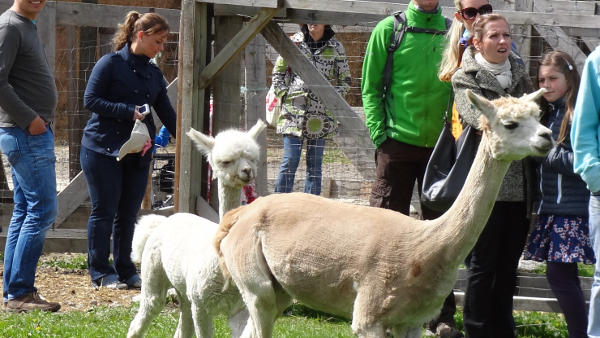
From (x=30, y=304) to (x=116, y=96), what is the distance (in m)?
1.82

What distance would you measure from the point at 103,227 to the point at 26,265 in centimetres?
104

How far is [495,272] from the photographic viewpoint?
5.17 meters

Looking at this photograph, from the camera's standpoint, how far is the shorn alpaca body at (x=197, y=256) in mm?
4988

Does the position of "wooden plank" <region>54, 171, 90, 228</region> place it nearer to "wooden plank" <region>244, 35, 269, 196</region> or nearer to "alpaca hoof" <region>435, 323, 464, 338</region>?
"wooden plank" <region>244, 35, 269, 196</region>

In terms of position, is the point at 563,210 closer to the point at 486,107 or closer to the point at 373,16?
the point at 486,107

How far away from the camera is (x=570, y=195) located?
17.5ft

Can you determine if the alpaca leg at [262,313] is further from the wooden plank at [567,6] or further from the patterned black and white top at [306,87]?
the patterned black and white top at [306,87]

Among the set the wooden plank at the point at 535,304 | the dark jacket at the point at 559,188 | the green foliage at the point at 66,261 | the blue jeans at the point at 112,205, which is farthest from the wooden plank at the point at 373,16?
the green foliage at the point at 66,261

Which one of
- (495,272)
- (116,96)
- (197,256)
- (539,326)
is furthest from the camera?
(116,96)

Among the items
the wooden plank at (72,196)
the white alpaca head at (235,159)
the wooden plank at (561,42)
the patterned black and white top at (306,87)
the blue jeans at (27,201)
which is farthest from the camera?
the patterned black and white top at (306,87)

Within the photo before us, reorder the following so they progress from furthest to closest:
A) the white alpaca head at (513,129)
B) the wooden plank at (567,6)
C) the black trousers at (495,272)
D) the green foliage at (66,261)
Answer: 1. the green foliage at (66,261)
2. the wooden plank at (567,6)
3. the black trousers at (495,272)
4. the white alpaca head at (513,129)

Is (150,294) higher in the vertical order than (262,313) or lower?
lower

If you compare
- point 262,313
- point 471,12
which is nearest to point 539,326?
point 471,12

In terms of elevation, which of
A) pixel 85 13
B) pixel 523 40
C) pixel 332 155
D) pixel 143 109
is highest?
pixel 85 13
